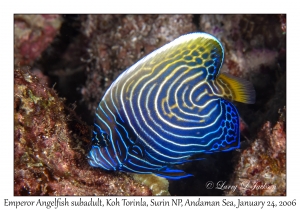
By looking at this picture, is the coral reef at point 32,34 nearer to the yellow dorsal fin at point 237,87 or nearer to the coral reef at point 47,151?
the coral reef at point 47,151

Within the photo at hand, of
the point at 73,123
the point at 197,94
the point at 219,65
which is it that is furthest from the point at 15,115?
the point at 219,65

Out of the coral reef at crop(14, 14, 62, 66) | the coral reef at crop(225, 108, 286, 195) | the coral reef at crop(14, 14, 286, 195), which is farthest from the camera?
the coral reef at crop(14, 14, 62, 66)

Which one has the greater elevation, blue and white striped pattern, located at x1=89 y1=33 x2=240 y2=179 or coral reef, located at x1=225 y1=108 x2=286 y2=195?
blue and white striped pattern, located at x1=89 y1=33 x2=240 y2=179

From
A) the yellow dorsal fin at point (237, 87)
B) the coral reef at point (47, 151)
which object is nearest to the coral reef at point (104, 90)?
the coral reef at point (47, 151)

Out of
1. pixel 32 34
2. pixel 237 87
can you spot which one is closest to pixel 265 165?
pixel 237 87

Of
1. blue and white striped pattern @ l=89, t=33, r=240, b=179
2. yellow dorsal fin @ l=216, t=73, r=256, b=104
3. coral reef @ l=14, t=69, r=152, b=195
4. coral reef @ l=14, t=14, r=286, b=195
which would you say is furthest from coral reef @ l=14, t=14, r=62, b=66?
yellow dorsal fin @ l=216, t=73, r=256, b=104

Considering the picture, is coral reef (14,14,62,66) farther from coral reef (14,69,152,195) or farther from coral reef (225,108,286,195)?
coral reef (225,108,286,195)
